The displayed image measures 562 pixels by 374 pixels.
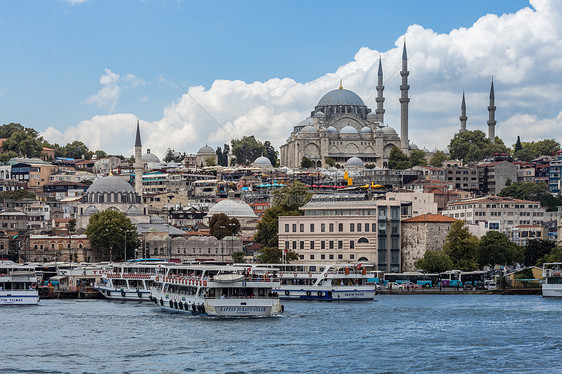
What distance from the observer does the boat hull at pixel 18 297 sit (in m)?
50.7

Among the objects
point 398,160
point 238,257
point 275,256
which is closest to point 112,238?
point 238,257

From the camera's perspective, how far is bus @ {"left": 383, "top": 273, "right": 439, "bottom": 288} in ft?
205

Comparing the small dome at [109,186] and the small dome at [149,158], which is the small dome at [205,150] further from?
the small dome at [109,186]

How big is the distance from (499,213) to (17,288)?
47079mm

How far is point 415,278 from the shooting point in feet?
207

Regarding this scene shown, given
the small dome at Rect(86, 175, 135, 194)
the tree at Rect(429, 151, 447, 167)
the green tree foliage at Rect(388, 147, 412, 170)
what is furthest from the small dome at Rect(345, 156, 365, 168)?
the small dome at Rect(86, 175, 135, 194)

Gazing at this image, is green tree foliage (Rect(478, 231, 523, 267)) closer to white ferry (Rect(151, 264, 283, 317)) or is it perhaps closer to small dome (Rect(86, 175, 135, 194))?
white ferry (Rect(151, 264, 283, 317))

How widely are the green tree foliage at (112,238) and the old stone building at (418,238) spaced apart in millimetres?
21159

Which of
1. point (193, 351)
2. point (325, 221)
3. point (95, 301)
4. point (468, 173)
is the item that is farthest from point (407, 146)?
point (193, 351)

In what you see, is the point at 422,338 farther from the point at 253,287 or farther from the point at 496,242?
the point at 496,242

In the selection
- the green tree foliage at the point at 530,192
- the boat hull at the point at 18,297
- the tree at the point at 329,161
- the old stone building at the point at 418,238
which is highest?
the tree at the point at 329,161

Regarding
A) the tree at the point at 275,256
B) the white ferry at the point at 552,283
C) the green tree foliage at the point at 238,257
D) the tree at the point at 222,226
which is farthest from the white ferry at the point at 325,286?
the tree at the point at 222,226

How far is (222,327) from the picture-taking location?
3978 cm

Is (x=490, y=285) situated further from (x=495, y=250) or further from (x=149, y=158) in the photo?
(x=149, y=158)
